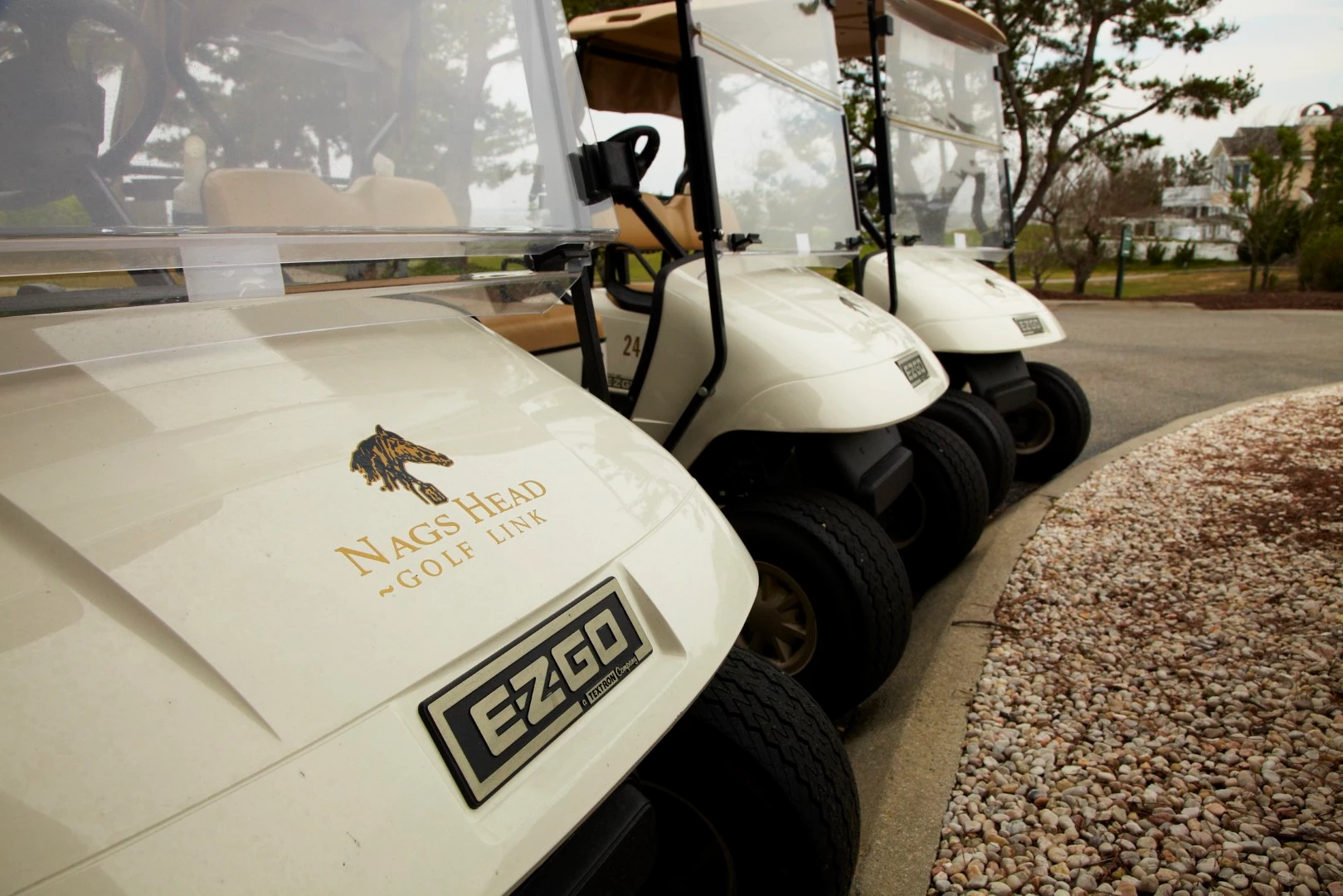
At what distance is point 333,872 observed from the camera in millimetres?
799

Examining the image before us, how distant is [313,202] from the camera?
140 centimetres

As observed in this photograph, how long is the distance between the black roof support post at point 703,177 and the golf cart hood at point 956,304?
5.26 ft

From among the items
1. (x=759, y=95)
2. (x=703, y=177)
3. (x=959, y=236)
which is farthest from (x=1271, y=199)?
(x=703, y=177)

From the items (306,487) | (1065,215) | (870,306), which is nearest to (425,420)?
(306,487)

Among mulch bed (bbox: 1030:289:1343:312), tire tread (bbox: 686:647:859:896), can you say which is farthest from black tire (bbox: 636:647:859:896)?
mulch bed (bbox: 1030:289:1343:312)

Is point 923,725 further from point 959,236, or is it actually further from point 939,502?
point 959,236

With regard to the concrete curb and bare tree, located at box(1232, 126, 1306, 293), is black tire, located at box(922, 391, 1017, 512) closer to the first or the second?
the concrete curb

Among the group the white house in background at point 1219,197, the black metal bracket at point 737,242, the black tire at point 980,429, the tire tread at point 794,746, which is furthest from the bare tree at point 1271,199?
the tire tread at point 794,746

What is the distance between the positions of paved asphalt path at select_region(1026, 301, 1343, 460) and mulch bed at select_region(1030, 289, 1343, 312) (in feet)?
2.56

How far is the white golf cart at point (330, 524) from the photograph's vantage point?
2.65 ft

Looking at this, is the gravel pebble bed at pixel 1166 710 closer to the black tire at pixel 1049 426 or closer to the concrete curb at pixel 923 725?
the concrete curb at pixel 923 725

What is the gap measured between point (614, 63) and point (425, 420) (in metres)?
2.73

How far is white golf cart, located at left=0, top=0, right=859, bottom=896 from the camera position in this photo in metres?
0.81

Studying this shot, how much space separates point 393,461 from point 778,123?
2.35 m
